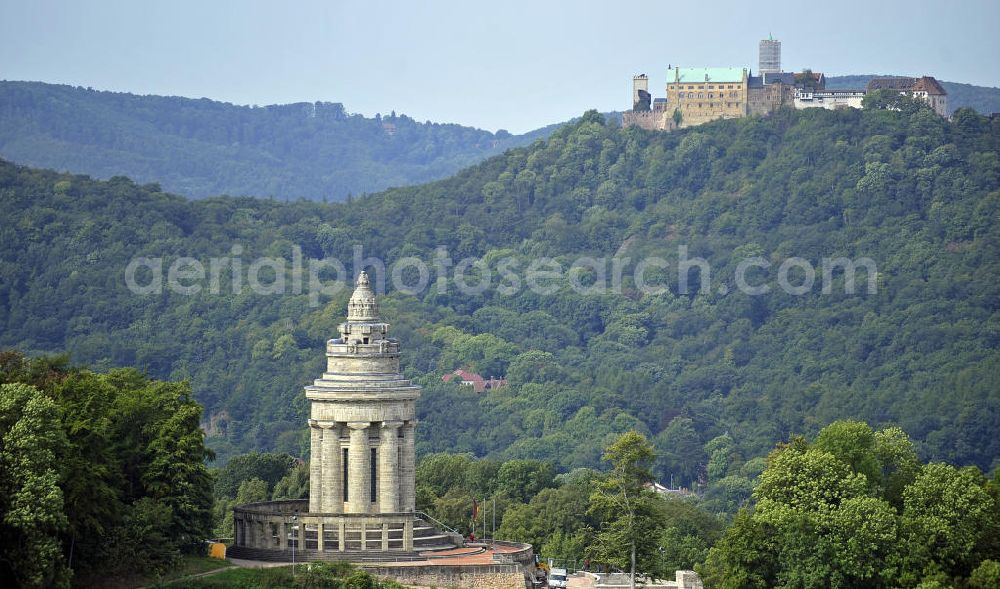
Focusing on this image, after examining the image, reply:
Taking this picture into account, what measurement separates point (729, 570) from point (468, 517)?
75.9ft

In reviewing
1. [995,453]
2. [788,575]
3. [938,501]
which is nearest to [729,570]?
[788,575]

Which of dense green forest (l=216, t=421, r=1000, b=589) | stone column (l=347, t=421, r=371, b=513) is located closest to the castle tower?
stone column (l=347, t=421, r=371, b=513)

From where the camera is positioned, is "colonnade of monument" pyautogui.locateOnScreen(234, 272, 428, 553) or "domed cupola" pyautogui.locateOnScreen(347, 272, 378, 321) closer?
"colonnade of monument" pyautogui.locateOnScreen(234, 272, 428, 553)

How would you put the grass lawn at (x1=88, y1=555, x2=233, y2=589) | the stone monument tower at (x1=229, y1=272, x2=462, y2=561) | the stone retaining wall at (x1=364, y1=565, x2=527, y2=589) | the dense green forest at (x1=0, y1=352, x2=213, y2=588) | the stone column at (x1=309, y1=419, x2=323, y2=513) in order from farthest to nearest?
the stone column at (x1=309, y1=419, x2=323, y2=513)
the stone monument tower at (x1=229, y1=272, x2=462, y2=561)
the stone retaining wall at (x1=364, y1=565, x2=527, y2=589)
the grass lawn at (x1=88, y1=555, x2=233, y2=589)
the dense green forest at (x1=0, y1=352, x2=213, y2=588)

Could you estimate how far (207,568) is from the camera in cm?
7819

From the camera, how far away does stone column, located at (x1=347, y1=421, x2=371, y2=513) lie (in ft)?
271

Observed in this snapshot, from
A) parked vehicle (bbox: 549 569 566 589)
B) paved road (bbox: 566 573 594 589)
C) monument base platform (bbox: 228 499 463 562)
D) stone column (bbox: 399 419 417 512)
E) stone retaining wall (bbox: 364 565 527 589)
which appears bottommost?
paved road (bbox: 566 573 594 589)

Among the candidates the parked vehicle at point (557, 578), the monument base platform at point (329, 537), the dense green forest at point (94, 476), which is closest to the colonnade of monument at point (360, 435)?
the monument base platform at point (329, 537)

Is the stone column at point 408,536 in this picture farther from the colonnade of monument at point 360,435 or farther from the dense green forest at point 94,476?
the dense green forest at point 94,476

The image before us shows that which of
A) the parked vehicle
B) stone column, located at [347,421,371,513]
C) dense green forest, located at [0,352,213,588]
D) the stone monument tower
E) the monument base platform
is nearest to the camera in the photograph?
dense green forest, located at [0,352,213,588]

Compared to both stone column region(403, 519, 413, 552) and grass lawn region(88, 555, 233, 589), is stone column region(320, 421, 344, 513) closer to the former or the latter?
stone column region(403, 519, 413, 552)

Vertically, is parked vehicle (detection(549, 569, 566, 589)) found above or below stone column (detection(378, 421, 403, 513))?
below

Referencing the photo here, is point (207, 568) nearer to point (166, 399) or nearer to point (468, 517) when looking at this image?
point (166, 399)

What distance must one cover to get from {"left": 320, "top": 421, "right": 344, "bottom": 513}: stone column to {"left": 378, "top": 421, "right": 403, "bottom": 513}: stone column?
138cm
